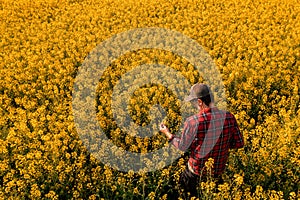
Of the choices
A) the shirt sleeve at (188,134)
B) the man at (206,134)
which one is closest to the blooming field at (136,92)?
the man at (206,134)

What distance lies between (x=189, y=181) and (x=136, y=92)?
2.74m

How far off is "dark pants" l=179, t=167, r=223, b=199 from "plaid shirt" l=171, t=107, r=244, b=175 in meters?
0.15

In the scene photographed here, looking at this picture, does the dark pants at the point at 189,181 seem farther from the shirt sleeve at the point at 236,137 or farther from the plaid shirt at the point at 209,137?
the shirt sleeve at the point at 236,137

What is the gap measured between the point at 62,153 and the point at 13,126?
1602 mm

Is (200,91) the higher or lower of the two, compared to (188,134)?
higher

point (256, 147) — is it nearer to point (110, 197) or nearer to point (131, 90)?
point (110, 197)

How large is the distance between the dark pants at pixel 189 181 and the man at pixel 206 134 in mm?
28

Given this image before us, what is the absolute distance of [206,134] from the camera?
3.62 m

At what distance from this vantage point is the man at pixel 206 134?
3.51m

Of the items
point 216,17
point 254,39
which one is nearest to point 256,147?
point 254,39

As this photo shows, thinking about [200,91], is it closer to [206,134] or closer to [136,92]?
[206,134]

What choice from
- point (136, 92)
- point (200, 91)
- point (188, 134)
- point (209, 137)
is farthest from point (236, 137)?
point (136, 92)

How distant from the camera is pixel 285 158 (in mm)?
4789

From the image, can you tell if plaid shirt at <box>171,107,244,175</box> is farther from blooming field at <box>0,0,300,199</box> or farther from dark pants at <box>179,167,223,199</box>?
blooming field at <box>0,0,300,199</box>
